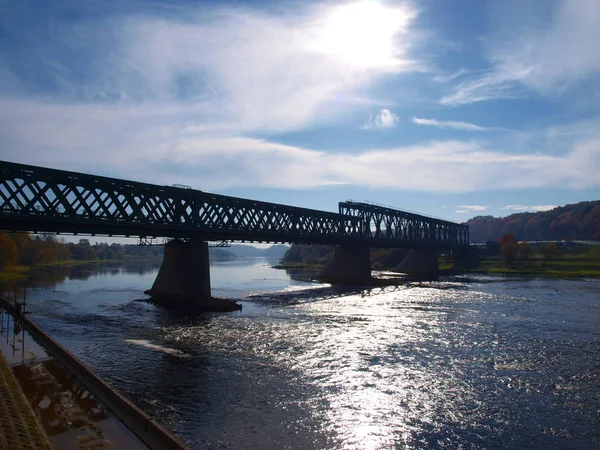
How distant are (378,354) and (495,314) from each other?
24.0 metres

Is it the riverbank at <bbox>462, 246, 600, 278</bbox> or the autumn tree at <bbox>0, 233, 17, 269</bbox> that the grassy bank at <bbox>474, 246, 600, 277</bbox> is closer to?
the riverbank at <bbox>462, 246, 600, 278</bbox>

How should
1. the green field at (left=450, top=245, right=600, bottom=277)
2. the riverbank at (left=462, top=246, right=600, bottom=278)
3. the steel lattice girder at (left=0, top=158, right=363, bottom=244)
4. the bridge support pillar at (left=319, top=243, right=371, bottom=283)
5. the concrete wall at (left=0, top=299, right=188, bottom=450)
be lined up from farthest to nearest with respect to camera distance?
1. the green field at (left=450, top=245, right=600, bottom=277)
2. the riverbank at (left=462, top=246, right=600, bottom=278)
3. the bridge support pillar at (left=319, top=243, right=371, bottom=283)
4. the steel lattice girder at (left=0, top=158, right=363, bottom=244)
5. the concrete wall at (left=0, top=299, right=188, bottom=450)

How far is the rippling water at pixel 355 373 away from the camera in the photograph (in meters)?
18.1

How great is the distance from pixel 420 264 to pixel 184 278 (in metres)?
93.4

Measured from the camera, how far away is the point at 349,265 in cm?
10731

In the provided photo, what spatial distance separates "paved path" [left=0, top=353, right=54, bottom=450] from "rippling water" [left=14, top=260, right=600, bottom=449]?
4730mm

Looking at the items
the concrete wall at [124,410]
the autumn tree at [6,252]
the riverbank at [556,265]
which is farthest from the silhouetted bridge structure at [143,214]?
the autumn tree at [6,252]

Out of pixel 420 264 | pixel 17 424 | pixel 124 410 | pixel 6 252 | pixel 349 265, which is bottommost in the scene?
pixel 420 264

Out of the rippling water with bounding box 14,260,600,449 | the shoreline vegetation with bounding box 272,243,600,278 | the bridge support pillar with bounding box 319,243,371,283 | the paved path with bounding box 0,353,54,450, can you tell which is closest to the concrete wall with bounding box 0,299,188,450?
the rippling water with bounding box 14,260,600,449

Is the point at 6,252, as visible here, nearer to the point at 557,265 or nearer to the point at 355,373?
the point at 355,373

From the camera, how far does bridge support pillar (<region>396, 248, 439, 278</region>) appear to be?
136m

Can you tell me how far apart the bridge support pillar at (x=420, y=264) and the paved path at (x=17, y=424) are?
407 feet

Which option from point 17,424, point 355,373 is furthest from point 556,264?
point 17,424

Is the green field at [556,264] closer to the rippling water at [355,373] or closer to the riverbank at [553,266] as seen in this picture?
the riverbank at [553,266]
